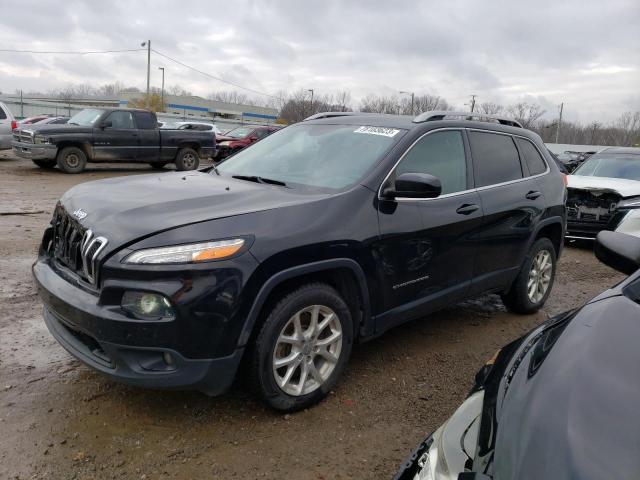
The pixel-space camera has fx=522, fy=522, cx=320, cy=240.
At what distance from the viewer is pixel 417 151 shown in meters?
3.76

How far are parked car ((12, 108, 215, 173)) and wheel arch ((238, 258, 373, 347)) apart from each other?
1304 centimetres

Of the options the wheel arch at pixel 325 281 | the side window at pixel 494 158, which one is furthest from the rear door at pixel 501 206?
the wheel arch at pixel 325 281

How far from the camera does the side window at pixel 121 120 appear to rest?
1477 centimetres

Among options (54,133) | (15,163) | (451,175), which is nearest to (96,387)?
(451,175)

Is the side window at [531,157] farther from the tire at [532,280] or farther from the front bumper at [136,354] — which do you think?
the front bumper at [136,354]

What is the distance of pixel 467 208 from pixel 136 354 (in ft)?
8.49

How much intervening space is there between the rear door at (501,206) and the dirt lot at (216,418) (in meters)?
0.61

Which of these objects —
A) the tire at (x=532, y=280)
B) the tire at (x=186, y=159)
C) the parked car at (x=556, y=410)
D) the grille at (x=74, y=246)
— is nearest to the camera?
the parked car at (x=556, y=410)

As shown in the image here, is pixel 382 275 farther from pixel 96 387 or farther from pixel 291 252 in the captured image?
pixel 96 387

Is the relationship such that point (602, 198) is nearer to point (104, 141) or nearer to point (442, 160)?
point (442, 160)

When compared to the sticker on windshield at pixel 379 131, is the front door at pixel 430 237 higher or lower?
lower

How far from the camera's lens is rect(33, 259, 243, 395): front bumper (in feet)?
8.44

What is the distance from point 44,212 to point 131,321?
740cm

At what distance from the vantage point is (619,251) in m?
2.68
